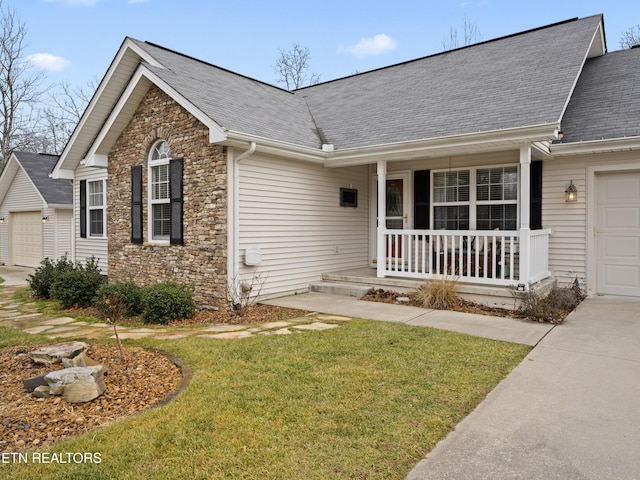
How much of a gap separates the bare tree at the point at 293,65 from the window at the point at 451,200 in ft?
58.8

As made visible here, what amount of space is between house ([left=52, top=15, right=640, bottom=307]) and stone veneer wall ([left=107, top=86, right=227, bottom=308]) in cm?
4

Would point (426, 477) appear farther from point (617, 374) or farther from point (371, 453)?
point (617, 374)

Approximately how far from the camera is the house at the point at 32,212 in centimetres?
1573

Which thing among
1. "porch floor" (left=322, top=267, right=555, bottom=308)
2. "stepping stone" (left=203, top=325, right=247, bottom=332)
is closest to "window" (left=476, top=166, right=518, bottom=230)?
"porch floor" (left=322, top=267, right=555, bottom=308)

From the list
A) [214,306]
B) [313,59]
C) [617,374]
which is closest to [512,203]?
[617,374]

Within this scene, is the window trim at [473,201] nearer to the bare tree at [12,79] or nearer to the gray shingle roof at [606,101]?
the gray shingle roof at [606,101]

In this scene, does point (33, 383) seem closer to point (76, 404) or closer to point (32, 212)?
point (76, 404)

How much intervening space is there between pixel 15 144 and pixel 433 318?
2622cm

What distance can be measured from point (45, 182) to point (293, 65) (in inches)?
573

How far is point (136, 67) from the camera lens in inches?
354

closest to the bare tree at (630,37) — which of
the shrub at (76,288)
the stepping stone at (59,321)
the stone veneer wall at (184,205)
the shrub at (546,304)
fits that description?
the shrub at (546,304)

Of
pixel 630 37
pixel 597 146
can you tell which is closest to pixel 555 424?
pixel 597 146

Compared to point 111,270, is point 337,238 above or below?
above

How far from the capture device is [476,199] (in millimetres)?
8766
